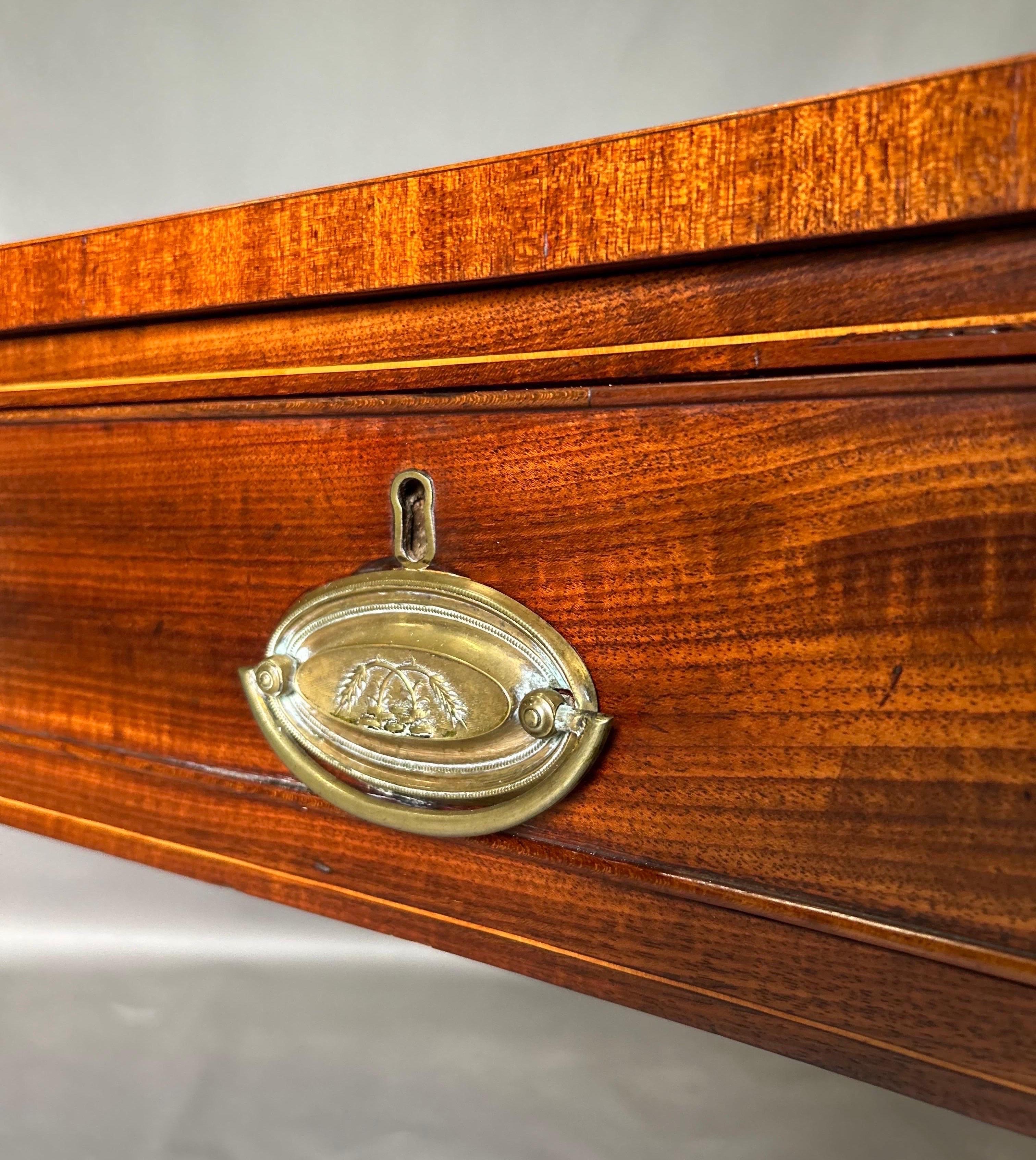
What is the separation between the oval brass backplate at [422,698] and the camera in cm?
52

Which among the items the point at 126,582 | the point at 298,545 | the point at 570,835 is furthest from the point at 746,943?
the point at 126,582

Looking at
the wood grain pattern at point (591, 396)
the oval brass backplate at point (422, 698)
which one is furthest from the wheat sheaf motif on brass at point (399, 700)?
the wood grain pattern at point (591, 396)

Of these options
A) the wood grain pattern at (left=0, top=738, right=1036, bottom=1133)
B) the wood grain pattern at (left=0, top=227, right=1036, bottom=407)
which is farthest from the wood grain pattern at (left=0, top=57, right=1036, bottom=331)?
the wood grain pattern at (left=0, top=738, right=1036, bottom=1133)

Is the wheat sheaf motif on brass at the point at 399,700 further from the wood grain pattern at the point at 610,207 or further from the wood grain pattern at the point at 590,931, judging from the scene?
the wood grain pattern at the point at 610,207

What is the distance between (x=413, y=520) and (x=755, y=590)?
189 millimetres

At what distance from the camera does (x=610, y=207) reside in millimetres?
467

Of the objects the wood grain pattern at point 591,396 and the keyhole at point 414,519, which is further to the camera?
the keyhole at point 414,519

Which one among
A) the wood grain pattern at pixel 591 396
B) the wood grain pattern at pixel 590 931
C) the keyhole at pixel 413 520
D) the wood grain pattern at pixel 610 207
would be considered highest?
the wood grain pattern at pixel 610 207

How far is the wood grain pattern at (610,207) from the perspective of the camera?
0.39 meters

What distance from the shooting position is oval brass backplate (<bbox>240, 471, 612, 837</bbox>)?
517mm

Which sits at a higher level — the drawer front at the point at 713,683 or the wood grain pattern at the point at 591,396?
the wood grain pattern at the point at 591,396

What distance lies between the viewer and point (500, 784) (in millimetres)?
540

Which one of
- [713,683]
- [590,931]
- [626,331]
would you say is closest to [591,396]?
[626,331]

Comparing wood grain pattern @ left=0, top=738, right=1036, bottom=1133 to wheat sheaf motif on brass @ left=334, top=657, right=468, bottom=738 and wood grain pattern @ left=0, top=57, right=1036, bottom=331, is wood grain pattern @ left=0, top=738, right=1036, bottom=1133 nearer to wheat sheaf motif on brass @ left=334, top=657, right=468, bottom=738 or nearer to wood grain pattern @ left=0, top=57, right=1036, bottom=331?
wheat sheaf motif on brass @ left=334, top=657, right=468, bottom=738
